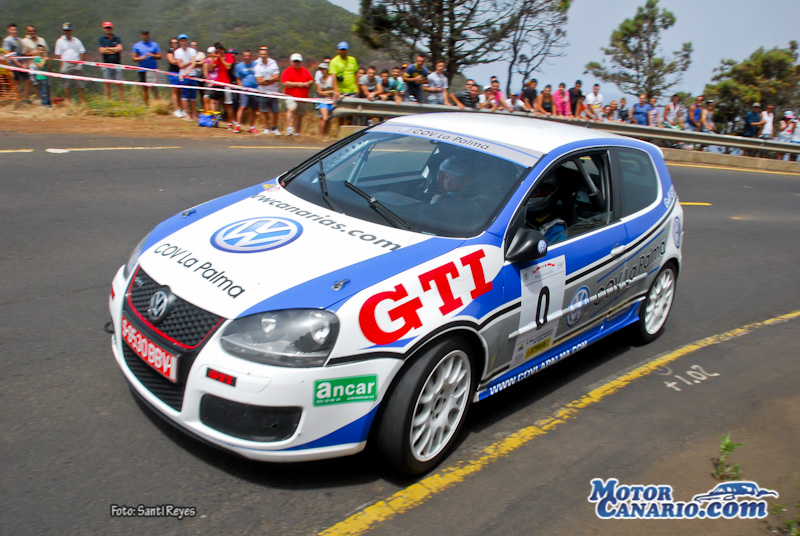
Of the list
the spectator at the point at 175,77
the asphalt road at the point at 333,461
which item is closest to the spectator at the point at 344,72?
the spectator at the point at 175,77

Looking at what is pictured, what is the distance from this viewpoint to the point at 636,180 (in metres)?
5.52

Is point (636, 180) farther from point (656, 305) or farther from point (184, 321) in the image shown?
point (184, 321)

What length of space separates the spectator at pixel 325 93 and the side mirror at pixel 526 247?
11478 millimetres

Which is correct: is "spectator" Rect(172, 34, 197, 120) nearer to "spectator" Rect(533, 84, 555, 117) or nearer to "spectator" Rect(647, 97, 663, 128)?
"spectator" Rect(533, 84, 555, 117)

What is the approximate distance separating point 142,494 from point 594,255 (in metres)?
3.13

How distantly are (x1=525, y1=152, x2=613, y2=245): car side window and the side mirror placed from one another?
41 cm

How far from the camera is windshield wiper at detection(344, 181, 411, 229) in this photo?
13.7ft

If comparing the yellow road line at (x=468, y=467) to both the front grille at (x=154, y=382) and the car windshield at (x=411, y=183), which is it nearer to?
the front grille at (x=154, y=382)

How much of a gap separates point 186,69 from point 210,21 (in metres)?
33.8

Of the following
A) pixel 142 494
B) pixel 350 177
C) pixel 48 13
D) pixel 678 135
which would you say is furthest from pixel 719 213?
pixel 48 13

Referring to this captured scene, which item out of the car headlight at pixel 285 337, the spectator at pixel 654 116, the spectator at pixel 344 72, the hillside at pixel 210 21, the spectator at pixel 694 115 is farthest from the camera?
the hillside at pixel 210 21

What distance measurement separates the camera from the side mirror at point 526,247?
158 inches

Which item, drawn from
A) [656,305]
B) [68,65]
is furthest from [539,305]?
[68,65]

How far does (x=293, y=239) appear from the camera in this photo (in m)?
3.89
